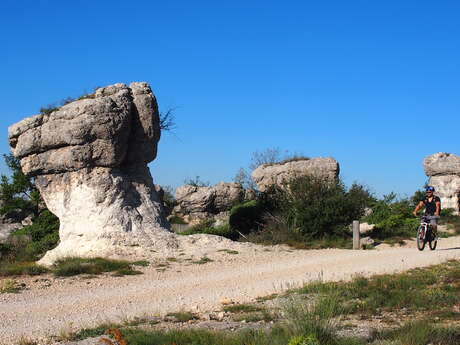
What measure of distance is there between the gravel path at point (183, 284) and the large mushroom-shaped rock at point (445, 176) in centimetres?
1720

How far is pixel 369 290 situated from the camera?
33.0 ft

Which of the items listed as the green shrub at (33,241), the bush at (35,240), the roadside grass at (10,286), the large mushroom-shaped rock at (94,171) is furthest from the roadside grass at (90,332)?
the bush at (35,240)

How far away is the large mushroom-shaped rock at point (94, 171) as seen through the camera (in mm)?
17078

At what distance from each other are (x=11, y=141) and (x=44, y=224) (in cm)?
605

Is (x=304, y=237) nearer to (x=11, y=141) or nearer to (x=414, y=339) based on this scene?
(x=11, y=141)

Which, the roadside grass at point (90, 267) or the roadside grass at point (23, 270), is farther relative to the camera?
the roadside grass at point (23, 270)

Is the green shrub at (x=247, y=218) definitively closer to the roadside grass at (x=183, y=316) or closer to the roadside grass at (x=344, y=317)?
the roadside grass at (x=344, y=317)

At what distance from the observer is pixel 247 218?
26516mm

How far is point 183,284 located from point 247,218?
1432cm

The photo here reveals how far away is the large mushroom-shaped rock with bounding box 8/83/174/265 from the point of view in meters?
17.1

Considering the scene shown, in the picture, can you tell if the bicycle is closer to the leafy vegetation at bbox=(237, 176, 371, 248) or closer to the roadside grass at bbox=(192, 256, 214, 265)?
A: the leafy vegetation at bbox=(237, 176, 371, 248)

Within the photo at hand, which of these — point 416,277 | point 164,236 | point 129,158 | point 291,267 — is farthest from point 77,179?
point 416,277

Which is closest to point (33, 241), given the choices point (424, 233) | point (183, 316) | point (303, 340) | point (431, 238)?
point (424, 233)

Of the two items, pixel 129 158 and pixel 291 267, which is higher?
pixel 129 158
